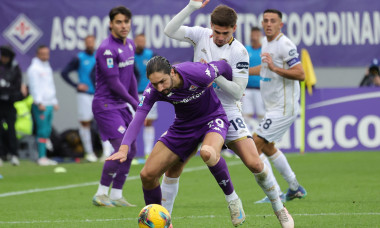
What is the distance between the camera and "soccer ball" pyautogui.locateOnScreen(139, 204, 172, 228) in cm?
774

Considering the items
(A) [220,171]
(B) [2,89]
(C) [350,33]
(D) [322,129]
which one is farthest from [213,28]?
A: (C) [350,33]

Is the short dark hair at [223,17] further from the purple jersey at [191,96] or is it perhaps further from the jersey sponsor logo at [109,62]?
the jersey sponsor logo at [109,62]

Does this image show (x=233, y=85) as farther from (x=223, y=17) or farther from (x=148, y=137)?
(x=148, y=137)

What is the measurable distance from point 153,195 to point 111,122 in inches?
105

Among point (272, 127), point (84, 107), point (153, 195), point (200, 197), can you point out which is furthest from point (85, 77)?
point (153, 195)

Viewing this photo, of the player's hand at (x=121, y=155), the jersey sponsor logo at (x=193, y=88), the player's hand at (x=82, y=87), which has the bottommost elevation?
the player's hand at (x=82, y=87)

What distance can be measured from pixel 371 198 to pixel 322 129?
777 centimetres

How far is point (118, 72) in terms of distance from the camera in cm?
1079

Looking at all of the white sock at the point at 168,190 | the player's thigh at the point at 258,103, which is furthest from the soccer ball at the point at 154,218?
the player's thigh at the point at 258,103

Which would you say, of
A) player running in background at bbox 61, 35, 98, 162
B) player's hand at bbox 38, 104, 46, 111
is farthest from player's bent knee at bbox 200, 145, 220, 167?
player running in background at bbox 61, 35, 98, 162

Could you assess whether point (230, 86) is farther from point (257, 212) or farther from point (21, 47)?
point (21, 47)

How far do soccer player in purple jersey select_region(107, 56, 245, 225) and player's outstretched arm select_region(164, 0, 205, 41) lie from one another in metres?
0.64

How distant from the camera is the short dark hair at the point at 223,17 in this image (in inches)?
338

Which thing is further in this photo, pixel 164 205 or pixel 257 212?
pixel 257 212
